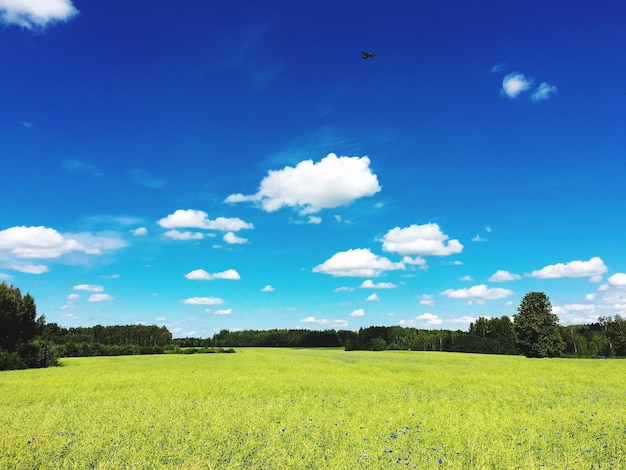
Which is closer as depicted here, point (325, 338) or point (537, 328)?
point (537, 328)

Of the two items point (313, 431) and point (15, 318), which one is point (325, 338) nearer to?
point (15, 318)

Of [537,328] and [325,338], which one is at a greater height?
[537,328]

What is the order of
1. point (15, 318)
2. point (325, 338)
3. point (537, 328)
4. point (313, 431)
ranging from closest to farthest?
point (313, 431) < point (15, 318) < point (537, 328) < point (325, 338)

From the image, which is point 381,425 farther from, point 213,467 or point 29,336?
point 29,336

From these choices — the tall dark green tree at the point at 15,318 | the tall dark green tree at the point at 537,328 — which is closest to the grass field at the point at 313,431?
the tall dark green tree at the point at 15,318

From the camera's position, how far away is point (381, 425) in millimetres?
10984

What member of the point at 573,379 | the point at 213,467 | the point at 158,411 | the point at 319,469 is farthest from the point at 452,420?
the point at 573,379

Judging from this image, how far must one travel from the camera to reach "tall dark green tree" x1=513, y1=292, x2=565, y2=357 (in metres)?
63.8

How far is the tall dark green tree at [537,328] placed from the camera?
63.8 metres

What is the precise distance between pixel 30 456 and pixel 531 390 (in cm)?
2140

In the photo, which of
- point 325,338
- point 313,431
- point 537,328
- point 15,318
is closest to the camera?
point 313,431

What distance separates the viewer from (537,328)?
213 ft

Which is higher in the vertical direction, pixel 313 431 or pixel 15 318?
pixel 15 318

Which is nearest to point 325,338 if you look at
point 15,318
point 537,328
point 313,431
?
point 537,328
